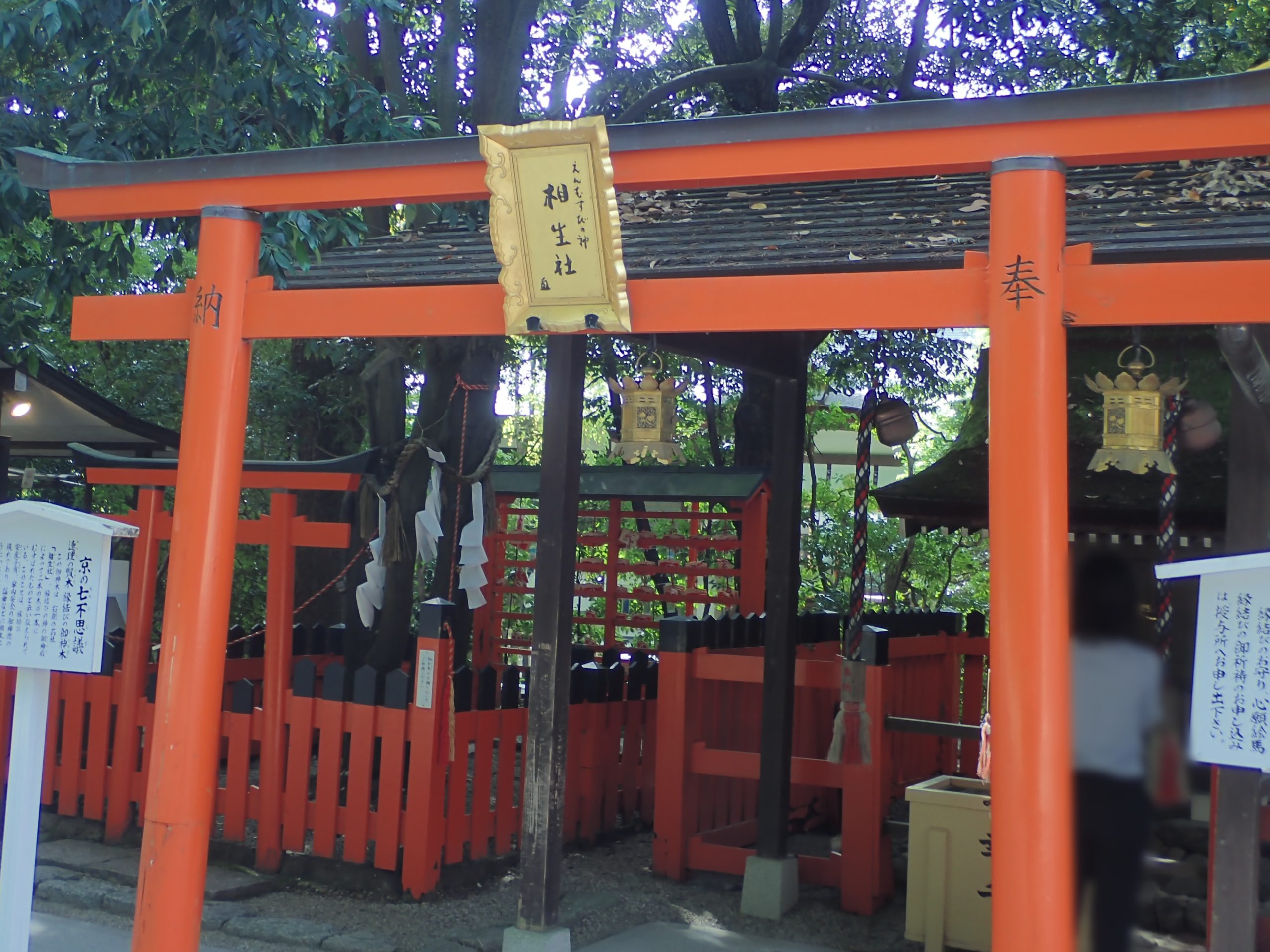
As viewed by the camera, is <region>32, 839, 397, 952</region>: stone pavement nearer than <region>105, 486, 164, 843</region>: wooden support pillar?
Yes

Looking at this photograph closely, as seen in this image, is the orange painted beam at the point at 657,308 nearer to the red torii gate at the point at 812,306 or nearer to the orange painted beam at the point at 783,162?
the red torii gate at the point at 812,306

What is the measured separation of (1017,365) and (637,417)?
2.06 meters

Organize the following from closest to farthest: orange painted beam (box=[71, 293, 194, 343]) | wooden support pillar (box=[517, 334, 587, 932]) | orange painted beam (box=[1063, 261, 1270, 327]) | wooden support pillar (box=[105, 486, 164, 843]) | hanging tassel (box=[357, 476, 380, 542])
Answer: orange painted beam (box=[1063, 261, 1270, 327]) < orange painted beam (box=[71, 293, 194, 343]) < wooden support pillar (box=[517, 334, 587, 932]) < wooden support pillar (box=[105, 486, 164, 843]) < hanging tassel (box=[357, 476, 380, 542])

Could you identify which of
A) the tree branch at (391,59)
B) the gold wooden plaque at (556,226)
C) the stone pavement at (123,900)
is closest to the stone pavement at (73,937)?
the stone pavement at (123,900)

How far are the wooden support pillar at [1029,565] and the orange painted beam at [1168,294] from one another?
0.32ft

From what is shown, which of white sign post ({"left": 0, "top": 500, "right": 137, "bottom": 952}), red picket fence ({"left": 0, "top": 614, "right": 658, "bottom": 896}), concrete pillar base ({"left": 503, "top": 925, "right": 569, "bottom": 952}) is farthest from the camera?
red picket fence ({"left": 0, "top": 614, "right": 658, "bottom": 896})

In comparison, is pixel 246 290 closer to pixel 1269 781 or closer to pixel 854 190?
pixel 854 190

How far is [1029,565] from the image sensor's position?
12.3 ft

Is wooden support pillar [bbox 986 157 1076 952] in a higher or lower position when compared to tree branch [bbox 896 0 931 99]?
lower

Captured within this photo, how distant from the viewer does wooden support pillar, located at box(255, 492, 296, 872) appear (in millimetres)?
7016

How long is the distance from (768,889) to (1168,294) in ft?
14.0

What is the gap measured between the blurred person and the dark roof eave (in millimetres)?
1507

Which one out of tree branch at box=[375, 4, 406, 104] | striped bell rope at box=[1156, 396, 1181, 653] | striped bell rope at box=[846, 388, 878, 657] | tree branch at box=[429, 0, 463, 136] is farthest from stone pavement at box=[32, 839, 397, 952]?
A: tree branch at box=[375, 4, 406, 104]

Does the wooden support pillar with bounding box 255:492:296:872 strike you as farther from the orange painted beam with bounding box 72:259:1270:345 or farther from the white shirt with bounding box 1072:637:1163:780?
the white shirt with bounding box 1072:637:1163:780
